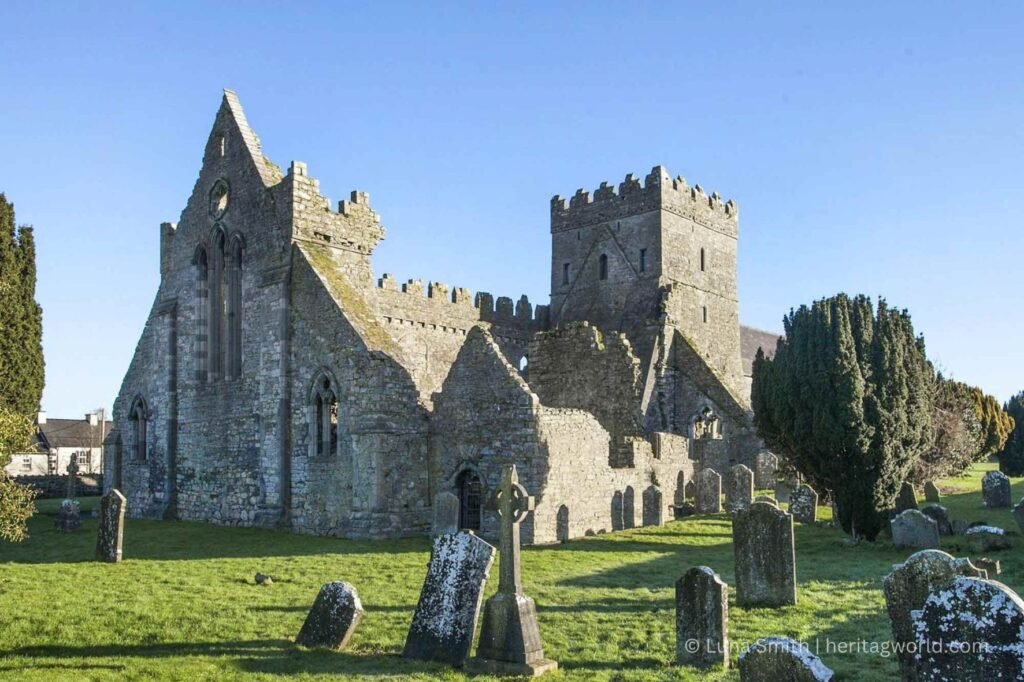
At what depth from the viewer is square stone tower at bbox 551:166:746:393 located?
34562mm

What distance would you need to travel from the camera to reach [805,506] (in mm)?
20312

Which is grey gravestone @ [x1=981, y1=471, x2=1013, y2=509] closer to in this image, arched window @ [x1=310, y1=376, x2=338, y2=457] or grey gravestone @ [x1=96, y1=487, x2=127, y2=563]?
arched window @ [x1=310, y1=376, x2=338, y2=457]

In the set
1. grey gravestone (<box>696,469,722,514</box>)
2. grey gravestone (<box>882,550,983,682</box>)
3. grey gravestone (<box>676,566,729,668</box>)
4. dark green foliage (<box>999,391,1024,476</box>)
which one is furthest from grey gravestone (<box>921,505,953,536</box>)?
dark green foliage (<box>999,391,1024,476</box>)

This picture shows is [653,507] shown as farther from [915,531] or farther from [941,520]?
[915,531]

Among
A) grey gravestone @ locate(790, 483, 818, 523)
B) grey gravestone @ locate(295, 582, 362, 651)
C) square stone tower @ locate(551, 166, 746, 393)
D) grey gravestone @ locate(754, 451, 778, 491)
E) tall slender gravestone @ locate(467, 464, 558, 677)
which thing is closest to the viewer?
tall slender gravestone @ locate(467, 464, 558, 677)

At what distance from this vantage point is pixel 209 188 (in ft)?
78.4

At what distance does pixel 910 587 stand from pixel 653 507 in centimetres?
1303

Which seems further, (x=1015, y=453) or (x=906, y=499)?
(x=1015, y=453)

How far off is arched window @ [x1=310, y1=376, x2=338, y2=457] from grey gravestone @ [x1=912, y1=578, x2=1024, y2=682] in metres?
15.9

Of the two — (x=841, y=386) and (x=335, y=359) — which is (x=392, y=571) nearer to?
(x=335, y=359)

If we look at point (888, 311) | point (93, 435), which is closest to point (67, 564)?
point (888, 311)

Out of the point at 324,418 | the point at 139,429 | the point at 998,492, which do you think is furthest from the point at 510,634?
the point at 139,429

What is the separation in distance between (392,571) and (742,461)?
1843 centimetres

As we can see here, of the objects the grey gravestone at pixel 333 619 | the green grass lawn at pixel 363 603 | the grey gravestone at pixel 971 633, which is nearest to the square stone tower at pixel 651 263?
the green grass lawn at pixel 363 603
